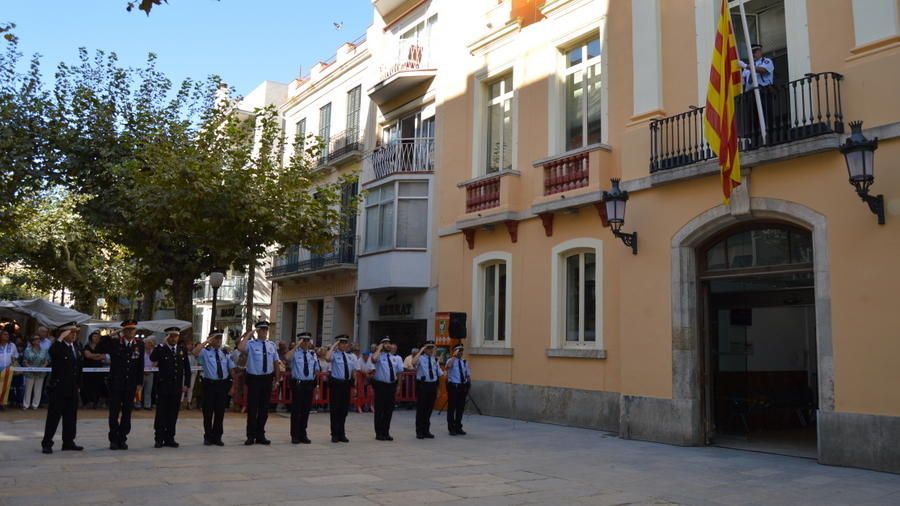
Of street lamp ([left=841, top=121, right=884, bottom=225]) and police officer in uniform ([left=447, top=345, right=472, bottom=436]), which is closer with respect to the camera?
street lamp ([left=841, top=121, right=884, bottom=225])

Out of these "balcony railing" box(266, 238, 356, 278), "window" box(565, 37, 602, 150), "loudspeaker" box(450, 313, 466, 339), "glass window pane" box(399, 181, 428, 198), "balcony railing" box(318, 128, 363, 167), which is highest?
"balcony railing" box(318, 128, 363, 167)

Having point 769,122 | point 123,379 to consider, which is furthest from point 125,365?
point 769,122

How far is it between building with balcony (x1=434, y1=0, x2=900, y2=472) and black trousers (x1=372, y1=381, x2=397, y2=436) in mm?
4030

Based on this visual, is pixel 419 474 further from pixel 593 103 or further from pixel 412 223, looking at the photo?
pixel 412 223

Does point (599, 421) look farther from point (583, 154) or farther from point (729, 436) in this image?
point (583, 154)

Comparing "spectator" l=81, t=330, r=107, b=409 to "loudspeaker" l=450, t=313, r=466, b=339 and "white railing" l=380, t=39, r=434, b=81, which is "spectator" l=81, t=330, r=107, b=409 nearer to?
"loudspeaker" l=450, t=313, r=466, b=339

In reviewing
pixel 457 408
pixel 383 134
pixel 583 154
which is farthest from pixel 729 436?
pixel 383 134

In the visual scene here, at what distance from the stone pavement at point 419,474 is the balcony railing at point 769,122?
4798mm

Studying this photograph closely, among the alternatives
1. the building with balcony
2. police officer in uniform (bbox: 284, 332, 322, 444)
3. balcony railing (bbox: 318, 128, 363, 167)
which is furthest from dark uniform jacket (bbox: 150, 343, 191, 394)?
balcony railing (bbox: 318, 128, 363, 167)

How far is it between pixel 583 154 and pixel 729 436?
240 inches

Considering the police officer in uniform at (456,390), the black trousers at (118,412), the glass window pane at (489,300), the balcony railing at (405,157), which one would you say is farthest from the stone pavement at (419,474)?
the balcony railing at (405,157)

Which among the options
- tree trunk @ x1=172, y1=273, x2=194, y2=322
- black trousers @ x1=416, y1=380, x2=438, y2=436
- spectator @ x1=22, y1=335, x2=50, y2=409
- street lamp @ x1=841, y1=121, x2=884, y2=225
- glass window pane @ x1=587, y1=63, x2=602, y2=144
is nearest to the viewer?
street lamp @ x1=841, y1=121, x2=884, y2=225

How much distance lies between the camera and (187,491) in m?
7.85

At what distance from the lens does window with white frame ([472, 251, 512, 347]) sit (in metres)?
17.8
